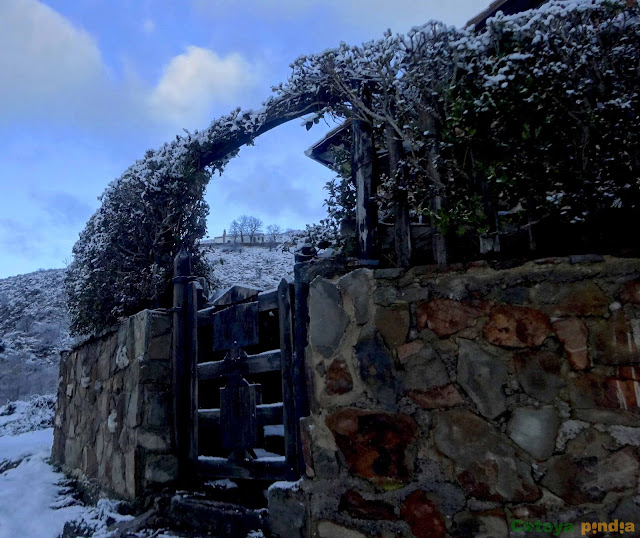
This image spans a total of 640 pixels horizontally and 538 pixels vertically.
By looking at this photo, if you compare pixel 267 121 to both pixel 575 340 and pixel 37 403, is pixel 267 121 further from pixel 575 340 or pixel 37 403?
pixel 37 403

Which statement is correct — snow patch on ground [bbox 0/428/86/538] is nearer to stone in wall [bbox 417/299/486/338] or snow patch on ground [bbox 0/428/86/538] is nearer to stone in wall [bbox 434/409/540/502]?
stone in wall [bbox 434/409/540/502]

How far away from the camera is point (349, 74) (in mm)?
2596

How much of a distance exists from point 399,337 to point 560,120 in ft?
3.65

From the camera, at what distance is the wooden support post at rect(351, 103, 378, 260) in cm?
239

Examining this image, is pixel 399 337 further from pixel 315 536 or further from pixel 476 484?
pixel 315 536

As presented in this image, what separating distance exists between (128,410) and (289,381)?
1506 millimetres

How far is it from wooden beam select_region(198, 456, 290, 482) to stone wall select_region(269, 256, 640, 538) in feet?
1.40

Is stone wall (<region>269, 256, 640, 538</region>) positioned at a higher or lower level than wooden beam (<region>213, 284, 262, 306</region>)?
lower

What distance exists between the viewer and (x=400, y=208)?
91.2 inches

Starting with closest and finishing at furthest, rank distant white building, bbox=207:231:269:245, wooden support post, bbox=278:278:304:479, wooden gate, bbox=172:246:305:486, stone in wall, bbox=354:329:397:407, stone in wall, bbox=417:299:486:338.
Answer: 1. stone in wall, bbox=417:299:486:338
2. stone in wall, bbox=354:329:397:407
3. wooden support post, bbox=278:278:304:479
4. wooden gate, bbox=172:246:305:486
5. distant white building, bbox=207:231:269:245

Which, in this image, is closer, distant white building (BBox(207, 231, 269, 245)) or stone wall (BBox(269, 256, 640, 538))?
stone wall (BBox(269, 256, 640, 538))

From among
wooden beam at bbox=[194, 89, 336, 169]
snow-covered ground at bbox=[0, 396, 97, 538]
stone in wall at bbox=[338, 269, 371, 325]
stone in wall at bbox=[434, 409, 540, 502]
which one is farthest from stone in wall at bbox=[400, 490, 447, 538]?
snow-covered ground at bbox=[0, 396, 97, 538]

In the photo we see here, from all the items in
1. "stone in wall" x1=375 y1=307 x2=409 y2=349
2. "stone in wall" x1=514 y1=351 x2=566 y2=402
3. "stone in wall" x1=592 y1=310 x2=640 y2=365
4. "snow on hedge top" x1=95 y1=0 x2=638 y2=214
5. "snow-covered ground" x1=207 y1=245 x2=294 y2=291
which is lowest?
"stone in wall" x1=514 y1=351 x2=566 y2=402

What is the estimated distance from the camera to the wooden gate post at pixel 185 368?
342cm
